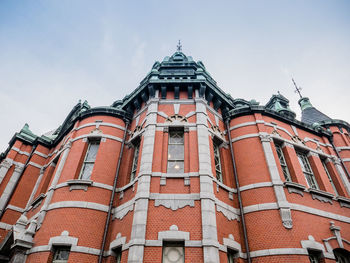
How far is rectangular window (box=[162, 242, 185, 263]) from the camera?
743cm

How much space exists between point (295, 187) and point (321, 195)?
1752mm

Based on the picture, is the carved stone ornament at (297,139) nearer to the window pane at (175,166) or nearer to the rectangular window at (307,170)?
the rectangular window at (307,170)

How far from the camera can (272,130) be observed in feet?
40.0

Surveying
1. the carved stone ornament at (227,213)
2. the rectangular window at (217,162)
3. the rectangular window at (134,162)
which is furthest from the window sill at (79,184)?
the rectangular window at (217,162)

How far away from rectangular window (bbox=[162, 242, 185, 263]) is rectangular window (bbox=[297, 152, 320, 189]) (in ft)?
25.3

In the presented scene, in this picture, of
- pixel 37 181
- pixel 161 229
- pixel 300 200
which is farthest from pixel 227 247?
pixel 37 181

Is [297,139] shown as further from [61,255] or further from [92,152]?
[61,255]

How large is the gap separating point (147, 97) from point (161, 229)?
6.86 meters

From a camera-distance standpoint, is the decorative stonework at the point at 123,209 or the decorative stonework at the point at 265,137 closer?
the decorative stonework at the point at 123,209

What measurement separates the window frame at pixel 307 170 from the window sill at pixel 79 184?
10.2 m

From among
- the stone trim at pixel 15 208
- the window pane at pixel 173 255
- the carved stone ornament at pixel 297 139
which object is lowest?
the window pane at pixel 173 255

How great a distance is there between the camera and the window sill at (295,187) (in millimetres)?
9947

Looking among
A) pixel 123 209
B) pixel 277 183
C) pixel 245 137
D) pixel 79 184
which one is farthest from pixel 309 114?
pixel 79 184

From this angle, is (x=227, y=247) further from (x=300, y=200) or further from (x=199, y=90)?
(x=199, y=90)
